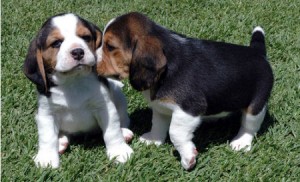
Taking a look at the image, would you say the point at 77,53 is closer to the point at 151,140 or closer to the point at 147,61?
the point at 147,61

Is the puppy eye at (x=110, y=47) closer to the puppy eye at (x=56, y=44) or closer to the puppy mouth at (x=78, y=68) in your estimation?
the puppy mouth at (x=78, y=68)

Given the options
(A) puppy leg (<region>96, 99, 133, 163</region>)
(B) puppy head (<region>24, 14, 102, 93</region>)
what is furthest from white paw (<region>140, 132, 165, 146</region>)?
(B) puppy head (<region>24, 14, 102, 93</region>)

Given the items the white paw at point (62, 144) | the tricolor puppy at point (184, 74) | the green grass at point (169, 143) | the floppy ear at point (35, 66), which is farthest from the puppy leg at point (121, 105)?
the floppy ear at point (35, 66)

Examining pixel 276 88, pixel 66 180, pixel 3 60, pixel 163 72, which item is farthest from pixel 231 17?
pixel 66 180

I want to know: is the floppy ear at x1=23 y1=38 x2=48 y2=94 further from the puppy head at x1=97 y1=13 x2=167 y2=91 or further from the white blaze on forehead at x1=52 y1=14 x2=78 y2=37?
the puppy head at x1=97 y1=13 x2=167 y2=91

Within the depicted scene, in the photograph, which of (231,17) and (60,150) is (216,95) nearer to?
(60,150)

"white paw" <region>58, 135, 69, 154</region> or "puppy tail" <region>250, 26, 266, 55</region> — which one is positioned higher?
"puppy tail" <region>250, 26, 266, 55</region>
